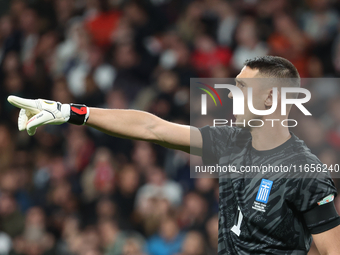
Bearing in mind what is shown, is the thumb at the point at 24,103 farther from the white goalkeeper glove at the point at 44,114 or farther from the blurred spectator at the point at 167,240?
the blurred spectator at the point at 167,240

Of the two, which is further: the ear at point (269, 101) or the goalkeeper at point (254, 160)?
the ear at point (269, 101)

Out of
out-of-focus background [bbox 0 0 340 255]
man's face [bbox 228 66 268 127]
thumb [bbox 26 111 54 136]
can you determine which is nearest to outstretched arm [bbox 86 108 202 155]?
thumb [bbox 26 111 54 136]

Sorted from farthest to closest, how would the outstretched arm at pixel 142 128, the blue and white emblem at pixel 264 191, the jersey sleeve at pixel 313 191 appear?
the outstretched arm at pixel 142 128, the blue and white emblem at pixel 264 191, the jersey sleeve at pixel 313 191

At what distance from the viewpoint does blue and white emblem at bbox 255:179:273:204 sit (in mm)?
2432

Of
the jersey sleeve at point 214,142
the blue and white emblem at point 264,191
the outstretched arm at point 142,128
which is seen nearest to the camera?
the blue and white emblem at point 264,191

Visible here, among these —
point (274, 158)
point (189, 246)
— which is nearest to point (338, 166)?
point (189, 246)

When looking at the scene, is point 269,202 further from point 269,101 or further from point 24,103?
point 24,103

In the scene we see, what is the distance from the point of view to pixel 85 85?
7250mm

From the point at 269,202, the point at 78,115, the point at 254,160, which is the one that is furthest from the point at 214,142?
the point at 78,115

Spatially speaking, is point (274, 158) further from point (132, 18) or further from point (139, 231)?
point (132, 18)

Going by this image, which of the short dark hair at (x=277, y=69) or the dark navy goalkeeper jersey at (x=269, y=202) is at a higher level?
the short dark hair at (x=277, y=69)

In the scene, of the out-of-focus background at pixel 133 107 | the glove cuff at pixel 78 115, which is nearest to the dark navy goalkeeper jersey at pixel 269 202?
the glove cuff at pixel 78 115

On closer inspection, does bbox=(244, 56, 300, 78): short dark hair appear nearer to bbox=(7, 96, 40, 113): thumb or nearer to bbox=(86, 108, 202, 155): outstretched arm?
bbox=(86, 108, 202, 155): outstretched arm

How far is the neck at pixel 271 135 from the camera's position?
2598 millimetres
